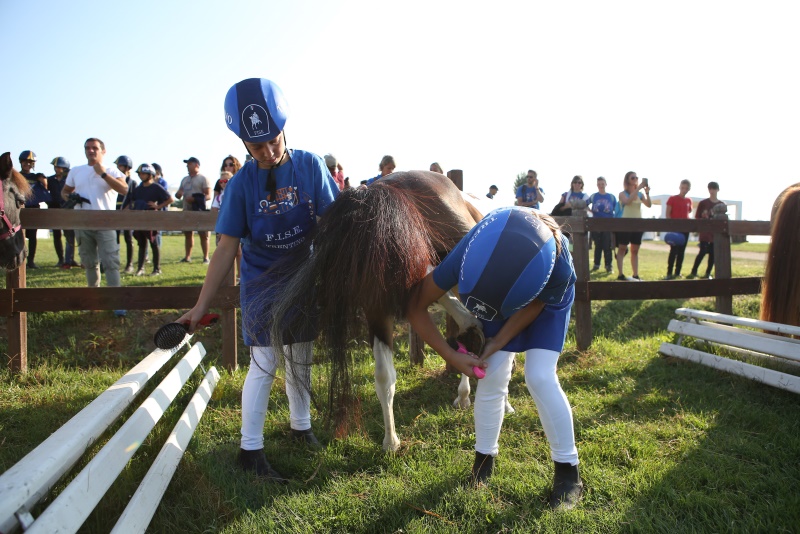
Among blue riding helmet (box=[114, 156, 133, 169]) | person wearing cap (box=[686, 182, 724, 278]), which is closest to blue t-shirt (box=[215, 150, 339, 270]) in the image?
blue riding helmet (box=[114, 156, 133, 169])

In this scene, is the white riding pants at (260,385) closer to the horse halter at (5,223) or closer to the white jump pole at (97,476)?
the white jump pole at (97,476)

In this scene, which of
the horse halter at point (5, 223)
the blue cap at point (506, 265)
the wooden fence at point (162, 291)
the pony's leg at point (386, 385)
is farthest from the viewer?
the wooden fence at point (162, 291)

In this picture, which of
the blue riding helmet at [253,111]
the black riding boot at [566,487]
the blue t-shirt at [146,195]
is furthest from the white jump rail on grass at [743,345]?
the blue t-shirt at [146,195]

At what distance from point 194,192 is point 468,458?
8.60 m

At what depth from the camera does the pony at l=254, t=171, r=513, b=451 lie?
2.67 meters

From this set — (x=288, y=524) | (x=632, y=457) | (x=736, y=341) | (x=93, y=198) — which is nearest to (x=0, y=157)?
(x=93, y=198)

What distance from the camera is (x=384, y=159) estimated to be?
6.63 m

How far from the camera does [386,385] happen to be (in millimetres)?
3500

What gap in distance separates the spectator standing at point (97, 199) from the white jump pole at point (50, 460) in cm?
369

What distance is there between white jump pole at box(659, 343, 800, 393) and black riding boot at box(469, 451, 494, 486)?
2.54 m

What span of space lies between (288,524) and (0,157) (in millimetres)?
4176

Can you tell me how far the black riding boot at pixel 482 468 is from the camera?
9.64 ft

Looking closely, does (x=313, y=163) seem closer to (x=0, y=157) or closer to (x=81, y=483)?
(x=81, y=483)

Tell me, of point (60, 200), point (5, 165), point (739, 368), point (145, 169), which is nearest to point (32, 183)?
point (60, 200)
